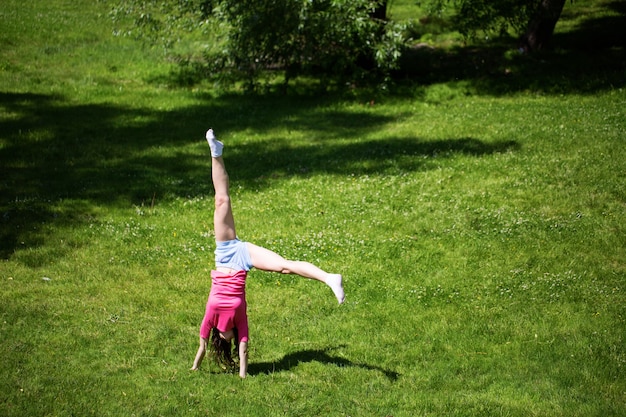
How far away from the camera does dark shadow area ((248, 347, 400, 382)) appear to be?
870 centimetres

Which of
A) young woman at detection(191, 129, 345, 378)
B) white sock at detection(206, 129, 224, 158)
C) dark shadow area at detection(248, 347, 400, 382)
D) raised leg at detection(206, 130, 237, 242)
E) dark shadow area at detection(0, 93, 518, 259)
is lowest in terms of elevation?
dark shadow area at detection(248, 347, 400, 382)

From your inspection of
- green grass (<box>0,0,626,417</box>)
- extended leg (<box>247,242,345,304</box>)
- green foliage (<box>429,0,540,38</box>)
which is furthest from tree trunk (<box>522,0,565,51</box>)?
extended leg (<box>247,242,345,304</box>)

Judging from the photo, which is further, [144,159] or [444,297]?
[144,159]

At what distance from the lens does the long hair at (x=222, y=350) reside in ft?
27.6

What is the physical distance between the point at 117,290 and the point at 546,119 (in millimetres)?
13708

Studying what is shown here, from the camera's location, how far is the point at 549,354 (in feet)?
29.5

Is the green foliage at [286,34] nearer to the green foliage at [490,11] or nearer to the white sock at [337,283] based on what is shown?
the green foliage at [490,11]

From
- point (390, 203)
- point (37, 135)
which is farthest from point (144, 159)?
point (390, 203)

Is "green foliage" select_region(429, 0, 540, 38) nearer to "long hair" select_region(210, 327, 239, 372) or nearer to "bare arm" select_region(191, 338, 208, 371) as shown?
"long hair" select_region(210, 327, 239, 372)

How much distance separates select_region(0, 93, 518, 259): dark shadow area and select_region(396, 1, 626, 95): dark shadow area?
16.6 ft

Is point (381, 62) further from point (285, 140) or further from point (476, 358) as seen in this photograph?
point (476, 358)

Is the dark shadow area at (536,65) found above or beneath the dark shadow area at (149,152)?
above

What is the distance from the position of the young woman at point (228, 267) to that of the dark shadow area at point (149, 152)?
6.04 metres

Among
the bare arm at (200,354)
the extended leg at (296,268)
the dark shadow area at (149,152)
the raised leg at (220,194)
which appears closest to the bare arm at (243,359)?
the bare arm at (200,354)
